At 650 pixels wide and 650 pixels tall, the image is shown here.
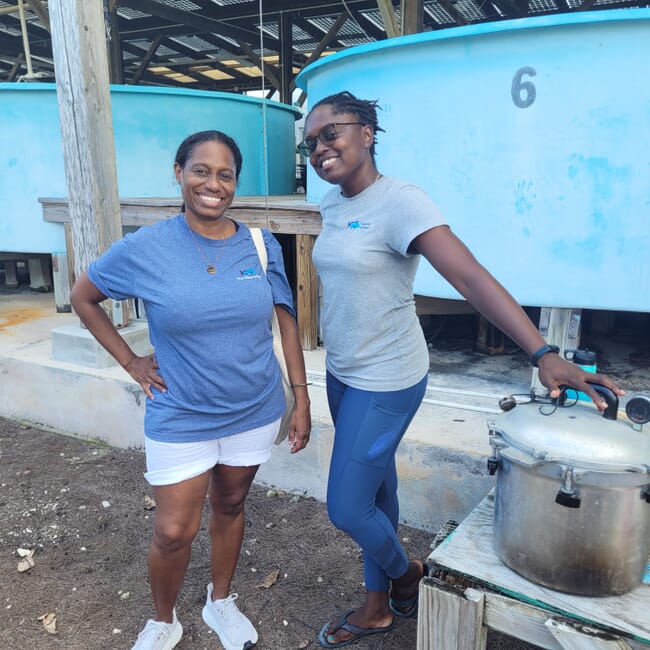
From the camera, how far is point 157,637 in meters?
2.15

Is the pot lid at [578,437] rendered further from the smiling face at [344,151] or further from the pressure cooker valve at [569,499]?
the smiling face at [344,151]

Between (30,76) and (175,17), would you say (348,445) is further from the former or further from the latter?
(175,17)

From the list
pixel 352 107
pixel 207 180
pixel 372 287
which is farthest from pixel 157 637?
pixel 352 107

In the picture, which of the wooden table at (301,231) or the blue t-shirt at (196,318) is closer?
the blue t-shirt at (196,318)

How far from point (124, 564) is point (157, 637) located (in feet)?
2.44

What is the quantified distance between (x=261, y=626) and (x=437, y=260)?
1646mm

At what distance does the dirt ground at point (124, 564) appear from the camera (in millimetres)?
2369

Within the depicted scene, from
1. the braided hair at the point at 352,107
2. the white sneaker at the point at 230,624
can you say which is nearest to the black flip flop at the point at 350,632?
the white sneaker at the point at 230,624

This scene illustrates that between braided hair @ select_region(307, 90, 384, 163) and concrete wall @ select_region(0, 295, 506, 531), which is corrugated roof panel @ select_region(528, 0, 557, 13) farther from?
braided hair @ select_region(307, 90, 384, 163)

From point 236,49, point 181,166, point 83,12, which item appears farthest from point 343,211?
point 236,49

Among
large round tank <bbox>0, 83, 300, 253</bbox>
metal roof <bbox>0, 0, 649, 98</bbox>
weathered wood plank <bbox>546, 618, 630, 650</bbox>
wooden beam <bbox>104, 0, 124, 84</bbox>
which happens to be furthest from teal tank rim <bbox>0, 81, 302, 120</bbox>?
wooden beam <bbox>104, 0, 124, 84</bbox>

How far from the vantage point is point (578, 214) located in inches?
120

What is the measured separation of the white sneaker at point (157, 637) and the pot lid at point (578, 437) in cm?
140

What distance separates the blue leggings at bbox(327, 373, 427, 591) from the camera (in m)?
1.92
